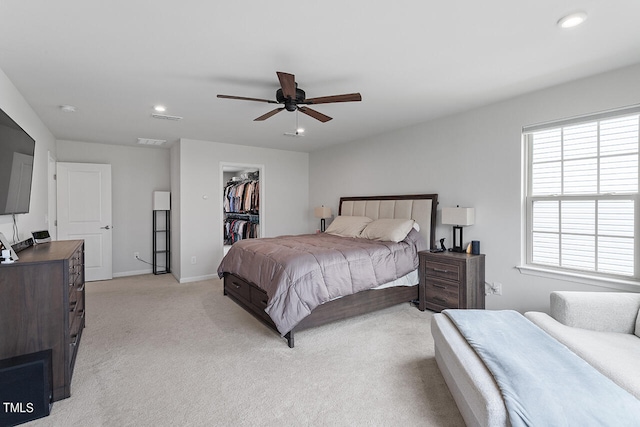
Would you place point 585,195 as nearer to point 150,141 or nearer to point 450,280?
point 450,280

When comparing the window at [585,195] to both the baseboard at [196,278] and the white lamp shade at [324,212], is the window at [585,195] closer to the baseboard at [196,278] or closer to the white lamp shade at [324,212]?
the white lamp shade at [324,212]

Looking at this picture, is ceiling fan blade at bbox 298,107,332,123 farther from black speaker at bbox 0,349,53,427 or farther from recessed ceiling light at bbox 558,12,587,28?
Result: black speaker at bbox 0,349,53,427

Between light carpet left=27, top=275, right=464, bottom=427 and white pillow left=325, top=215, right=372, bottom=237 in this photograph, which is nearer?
light carpet left=27, top=275, right=464, bottom=427

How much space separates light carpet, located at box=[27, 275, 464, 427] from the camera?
187 centimetres

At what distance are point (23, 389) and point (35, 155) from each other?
9.25 ft

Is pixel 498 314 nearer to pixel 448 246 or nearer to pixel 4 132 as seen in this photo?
pixel 448 246

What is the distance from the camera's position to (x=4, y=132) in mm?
2176

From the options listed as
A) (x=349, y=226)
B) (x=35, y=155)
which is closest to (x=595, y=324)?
(x=349, y=226)

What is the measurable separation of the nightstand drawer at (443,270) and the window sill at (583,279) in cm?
62

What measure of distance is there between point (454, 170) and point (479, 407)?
9.70 ft

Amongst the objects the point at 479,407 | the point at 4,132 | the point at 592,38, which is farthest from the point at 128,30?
the point at 592,38

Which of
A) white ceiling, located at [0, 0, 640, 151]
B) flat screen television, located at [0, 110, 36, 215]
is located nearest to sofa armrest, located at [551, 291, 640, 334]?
white ceiling, located at [0, 0, 640, 151]

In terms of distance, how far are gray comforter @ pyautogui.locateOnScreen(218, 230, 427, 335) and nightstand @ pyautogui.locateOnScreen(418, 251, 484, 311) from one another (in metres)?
0.24

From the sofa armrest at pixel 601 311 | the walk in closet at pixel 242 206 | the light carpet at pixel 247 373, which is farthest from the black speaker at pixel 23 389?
the walk in closet at pixel 242 206
